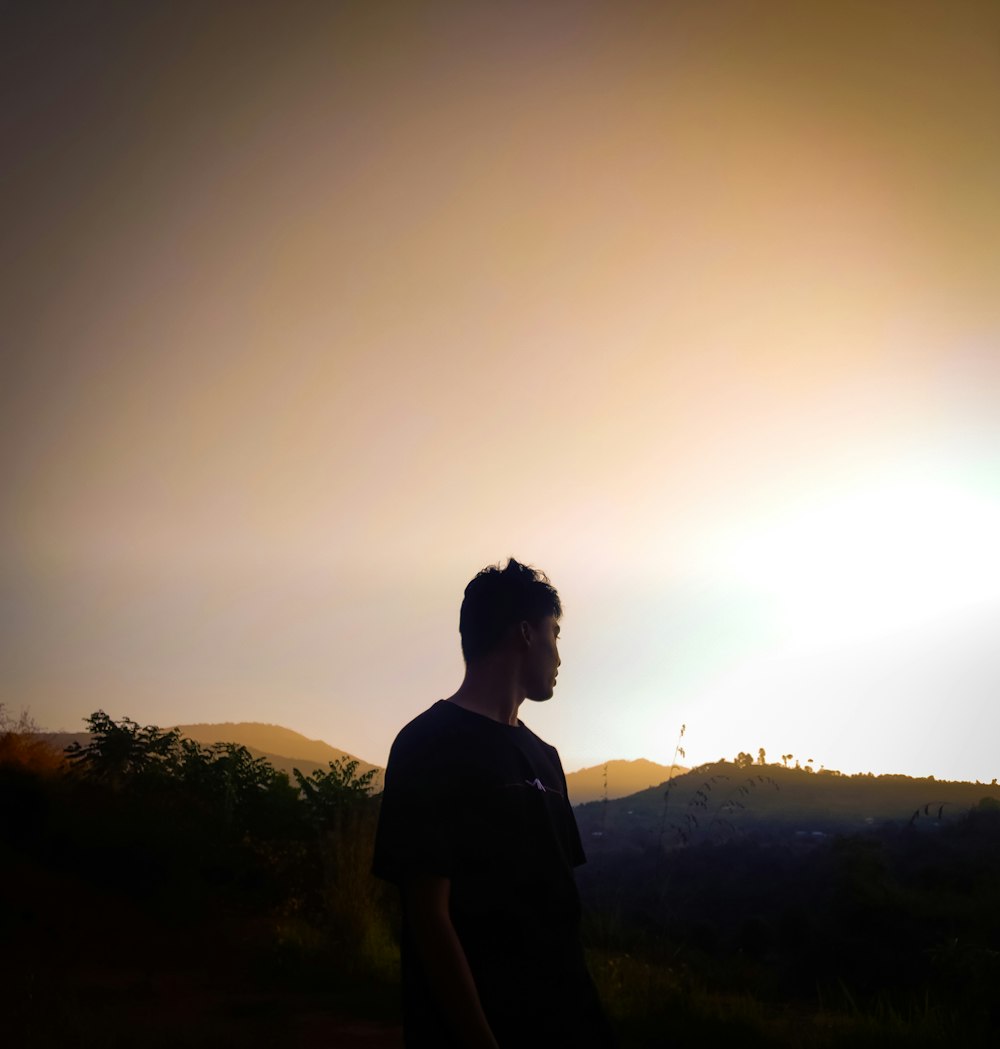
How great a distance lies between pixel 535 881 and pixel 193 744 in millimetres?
12733

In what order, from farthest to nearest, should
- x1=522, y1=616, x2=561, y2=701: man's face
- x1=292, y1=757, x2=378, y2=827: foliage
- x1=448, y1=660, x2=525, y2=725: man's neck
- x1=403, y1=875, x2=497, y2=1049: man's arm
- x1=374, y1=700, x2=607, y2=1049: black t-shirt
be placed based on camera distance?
x1=292, y1=757, x2=378, y2=827: foliage < x1=522, y1=616, x2=561, y2=701: man's face < x1=448, y1=660, x2=525, y2=725: man's neck < x1=374, y1=700, x2=607, y2=1049: black t-shirt < x1=403, y1=875, x2=497, y2=1049: man's arm

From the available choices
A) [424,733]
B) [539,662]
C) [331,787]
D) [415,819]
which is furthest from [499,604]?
[331,787]

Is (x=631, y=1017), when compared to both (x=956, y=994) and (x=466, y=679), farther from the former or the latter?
(x=466, y=679)

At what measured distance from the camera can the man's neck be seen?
1.92 m

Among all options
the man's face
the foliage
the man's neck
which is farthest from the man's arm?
the foliage

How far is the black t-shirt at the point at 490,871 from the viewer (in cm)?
166

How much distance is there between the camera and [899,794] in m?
22.0

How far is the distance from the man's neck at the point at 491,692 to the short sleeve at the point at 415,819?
180 mm

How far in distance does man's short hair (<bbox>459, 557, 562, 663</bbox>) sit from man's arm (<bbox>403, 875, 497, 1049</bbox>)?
1.80 feet

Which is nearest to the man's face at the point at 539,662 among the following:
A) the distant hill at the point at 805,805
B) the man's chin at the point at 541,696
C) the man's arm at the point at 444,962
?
the man's chin at the point at 541,696

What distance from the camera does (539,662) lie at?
2031 mm

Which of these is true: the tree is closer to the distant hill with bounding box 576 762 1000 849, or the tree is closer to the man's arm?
the distant hill with bounding box 576 762 1000 849

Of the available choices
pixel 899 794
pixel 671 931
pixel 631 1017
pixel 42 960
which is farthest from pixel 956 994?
pixel 899 794

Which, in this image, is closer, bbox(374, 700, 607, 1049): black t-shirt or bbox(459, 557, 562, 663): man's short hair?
bbox(374, 700, 607, 1049): black t-shirt
